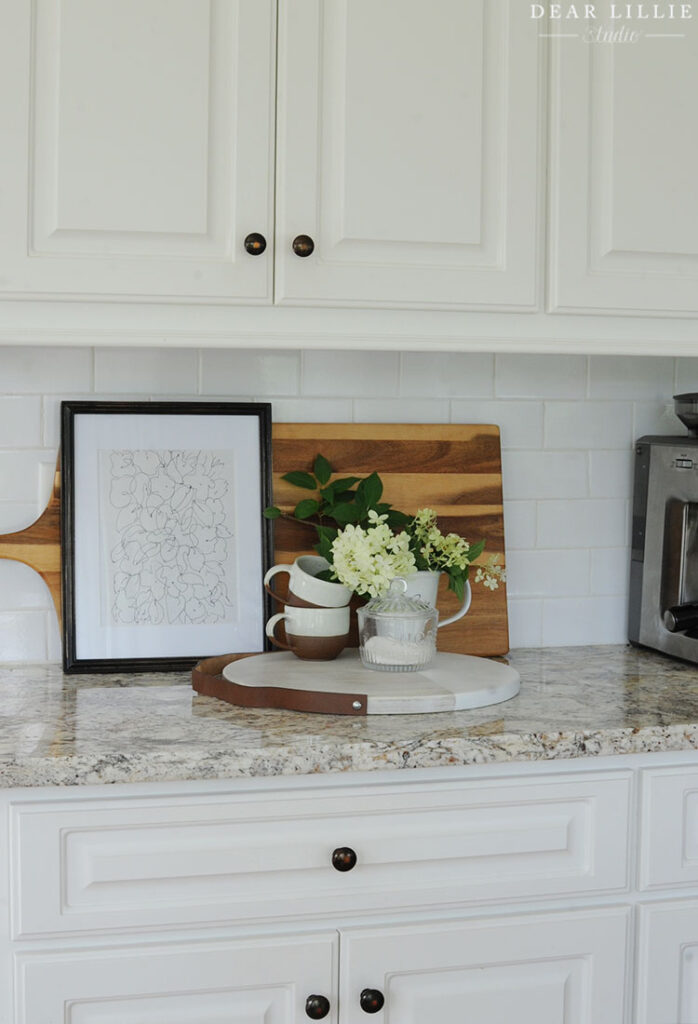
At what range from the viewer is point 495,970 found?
1467 mm

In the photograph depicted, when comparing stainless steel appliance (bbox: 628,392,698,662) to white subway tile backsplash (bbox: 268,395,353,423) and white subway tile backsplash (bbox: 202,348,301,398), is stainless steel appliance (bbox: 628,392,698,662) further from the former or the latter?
white subway tile backsplash (bbox: 202,348,301,398)

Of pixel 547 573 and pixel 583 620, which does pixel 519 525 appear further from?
pixel 583 620

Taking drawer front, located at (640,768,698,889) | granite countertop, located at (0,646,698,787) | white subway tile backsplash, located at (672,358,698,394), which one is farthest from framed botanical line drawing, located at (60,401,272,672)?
white subway tile backsplash, located at (672,358,698,394)

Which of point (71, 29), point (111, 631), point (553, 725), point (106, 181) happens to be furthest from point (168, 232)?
point (553, 725)

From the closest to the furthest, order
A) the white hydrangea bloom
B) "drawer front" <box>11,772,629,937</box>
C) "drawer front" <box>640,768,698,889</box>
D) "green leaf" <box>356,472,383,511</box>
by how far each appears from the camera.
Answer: "drawer front" <box>11,772,629,937</box>, "drawer front" <box>640,768,698,889</box>, the white hydrangea bloom, "green leaf" <box>356,472,383,511</box>

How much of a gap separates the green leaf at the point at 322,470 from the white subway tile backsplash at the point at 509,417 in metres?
0.28

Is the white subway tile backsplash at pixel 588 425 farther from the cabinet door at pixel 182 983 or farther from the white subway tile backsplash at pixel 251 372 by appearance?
the cabinet door at pixel 182 983

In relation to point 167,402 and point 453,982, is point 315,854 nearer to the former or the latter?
point 453,982

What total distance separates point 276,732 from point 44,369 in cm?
82

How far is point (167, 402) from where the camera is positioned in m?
1.90

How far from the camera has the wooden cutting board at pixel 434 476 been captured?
1.93m

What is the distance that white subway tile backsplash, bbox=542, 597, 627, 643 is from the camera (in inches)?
82.3

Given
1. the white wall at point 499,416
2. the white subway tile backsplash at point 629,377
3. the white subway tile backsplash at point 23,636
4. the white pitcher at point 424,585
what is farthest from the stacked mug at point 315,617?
the white subway tile backsplash at point 629,377

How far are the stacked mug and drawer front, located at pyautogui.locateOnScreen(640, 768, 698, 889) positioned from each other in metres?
0.53
